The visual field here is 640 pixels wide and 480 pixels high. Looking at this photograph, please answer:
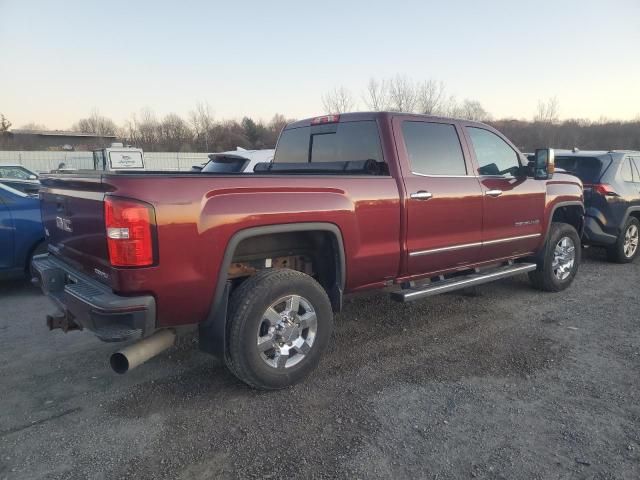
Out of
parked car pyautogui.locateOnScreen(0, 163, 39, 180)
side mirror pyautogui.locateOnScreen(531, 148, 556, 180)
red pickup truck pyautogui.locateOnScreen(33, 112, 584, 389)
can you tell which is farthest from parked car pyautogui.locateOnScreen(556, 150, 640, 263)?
parked car pyautogui.locateOnScreen(0, 163, 39, 180)

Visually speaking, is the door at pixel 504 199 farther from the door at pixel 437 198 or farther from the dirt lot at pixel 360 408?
the dirt lot at pixel 360 408

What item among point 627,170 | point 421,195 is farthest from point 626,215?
point 421,195

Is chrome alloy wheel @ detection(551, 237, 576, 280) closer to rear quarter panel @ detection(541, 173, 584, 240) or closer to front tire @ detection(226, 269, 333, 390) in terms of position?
rear quarter panel @ detection(541, 173, 584, 240)

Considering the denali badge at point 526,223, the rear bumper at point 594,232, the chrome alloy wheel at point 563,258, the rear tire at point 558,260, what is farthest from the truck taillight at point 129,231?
the rear bumper at point 594,232

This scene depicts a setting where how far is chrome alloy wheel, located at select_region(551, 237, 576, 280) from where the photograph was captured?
587cm

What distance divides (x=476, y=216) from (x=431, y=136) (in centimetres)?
91

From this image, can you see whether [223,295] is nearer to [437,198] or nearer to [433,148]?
[437,198]

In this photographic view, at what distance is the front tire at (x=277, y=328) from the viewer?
3.16 metres

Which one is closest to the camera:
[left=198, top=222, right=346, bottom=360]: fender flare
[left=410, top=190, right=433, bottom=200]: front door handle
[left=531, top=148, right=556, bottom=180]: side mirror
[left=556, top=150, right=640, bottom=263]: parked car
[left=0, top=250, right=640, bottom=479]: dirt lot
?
[left=0, top=250, right=640, bottom=479]: dirt lot

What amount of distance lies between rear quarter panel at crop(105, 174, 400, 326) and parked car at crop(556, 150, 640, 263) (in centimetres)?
528

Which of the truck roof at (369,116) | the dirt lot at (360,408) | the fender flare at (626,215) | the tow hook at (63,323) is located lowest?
the dirt lot at (360,408)

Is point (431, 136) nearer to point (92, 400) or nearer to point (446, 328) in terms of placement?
point (446, 328)

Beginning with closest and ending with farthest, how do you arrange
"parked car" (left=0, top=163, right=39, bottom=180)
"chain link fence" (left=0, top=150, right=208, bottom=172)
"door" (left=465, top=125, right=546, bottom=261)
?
"door" (left=465, top=125, right=546, bottom=261), "parked car" (left=0, top=163, right=39, bottom=180), "chain link fence" (left=0, top=150, right=208, bottom=172)

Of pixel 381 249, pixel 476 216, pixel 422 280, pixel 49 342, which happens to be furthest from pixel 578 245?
pixel 49 342
